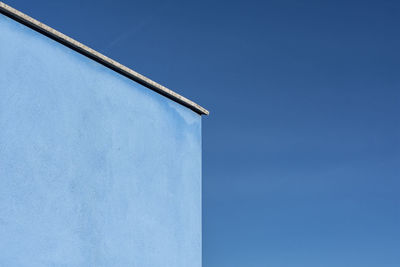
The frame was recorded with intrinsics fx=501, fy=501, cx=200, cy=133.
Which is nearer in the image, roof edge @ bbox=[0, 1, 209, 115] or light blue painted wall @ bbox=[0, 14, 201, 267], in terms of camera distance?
light blue painted wall @ bbox=[0, 14, 201, 267]

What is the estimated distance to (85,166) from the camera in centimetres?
563

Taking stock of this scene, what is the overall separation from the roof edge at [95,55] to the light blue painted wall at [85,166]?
68mm

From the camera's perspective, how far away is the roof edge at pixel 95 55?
204 inches

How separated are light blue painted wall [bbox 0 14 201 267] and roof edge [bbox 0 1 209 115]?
68 mm

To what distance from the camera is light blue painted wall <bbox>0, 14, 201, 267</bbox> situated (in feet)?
16.1

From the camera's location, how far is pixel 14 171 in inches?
191

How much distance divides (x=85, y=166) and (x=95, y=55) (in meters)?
1.36

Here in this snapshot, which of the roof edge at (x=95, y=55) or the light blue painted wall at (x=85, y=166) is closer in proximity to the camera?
the light blue painted wall at (x=85, y=166)

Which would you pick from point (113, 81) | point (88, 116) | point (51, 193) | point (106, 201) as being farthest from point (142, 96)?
point (51, 193)

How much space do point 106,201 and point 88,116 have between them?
1.01m

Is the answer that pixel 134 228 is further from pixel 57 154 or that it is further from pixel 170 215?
pixel 57 154

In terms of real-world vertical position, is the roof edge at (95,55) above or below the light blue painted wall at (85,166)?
above

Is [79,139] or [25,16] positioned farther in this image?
[79,139]

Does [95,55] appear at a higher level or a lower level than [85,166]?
higher
